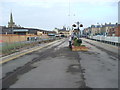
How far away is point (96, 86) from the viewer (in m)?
7.08

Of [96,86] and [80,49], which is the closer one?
[96,86]

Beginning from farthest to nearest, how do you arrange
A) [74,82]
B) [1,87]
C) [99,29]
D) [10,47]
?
[99,29] → [10,47] → [74,82] → [1,87]

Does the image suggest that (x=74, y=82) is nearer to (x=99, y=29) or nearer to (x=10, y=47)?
(x=10, y=47)

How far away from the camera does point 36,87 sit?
6938mm

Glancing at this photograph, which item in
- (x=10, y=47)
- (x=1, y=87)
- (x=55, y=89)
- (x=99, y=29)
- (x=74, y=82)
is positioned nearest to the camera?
(x=55, y=89)

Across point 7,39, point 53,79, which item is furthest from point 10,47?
point 53,79

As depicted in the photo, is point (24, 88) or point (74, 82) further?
point (74, 82)

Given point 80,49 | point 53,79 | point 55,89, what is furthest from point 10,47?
point 55,89

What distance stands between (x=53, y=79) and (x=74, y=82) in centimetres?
98

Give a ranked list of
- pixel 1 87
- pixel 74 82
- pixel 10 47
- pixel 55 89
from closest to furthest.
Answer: pixel 55 89 → pixel 1 87 → pixel 74 82 → pixel 10 47

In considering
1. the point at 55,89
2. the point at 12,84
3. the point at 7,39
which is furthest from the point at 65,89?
the point at 7,39

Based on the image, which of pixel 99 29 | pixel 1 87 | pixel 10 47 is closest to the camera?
pixel 1 87

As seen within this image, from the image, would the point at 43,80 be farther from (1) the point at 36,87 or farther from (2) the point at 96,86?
(2) the point at 96,86

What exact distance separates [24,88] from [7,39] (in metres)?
19.8
